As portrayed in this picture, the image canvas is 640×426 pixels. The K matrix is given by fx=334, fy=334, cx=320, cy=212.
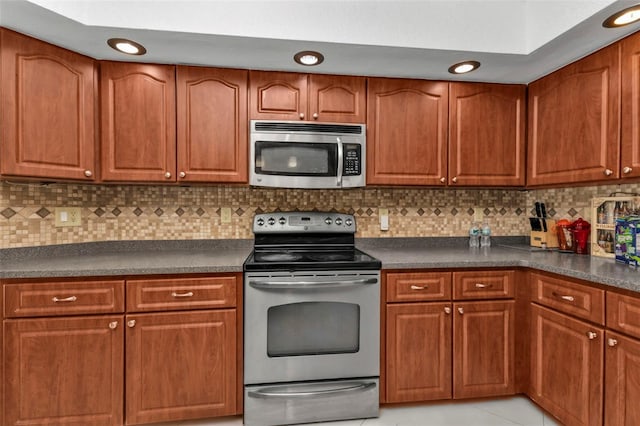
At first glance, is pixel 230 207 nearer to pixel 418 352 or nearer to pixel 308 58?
pixel 308 58

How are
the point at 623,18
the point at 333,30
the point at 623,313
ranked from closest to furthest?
1. the point at 623,313
2. the point at 623,18
3. the point at 333,30

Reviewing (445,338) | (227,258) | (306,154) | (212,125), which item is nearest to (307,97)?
(306,154)

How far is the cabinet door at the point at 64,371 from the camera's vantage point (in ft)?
5.07

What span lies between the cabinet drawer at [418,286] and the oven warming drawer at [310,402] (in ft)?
1.57

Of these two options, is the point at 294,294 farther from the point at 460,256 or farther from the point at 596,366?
the point at 596,366

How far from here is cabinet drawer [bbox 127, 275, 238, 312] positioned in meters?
1.63

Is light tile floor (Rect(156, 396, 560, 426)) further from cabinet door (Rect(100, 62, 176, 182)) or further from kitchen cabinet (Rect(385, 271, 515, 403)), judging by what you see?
cabinet door (Rect(100, 62, 176, 182))

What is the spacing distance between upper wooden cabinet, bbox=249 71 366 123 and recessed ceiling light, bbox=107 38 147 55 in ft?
1.93

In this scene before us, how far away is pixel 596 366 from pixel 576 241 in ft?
2.89

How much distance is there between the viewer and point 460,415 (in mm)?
1834

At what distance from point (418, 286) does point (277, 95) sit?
138 cm

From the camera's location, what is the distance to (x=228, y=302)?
1707 millimetres

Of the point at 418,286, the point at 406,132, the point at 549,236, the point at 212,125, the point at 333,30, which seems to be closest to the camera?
the point at 333,30

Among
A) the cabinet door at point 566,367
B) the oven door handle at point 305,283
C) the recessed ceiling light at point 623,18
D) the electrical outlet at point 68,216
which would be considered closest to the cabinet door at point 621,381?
the cabinet door at point 566,367
